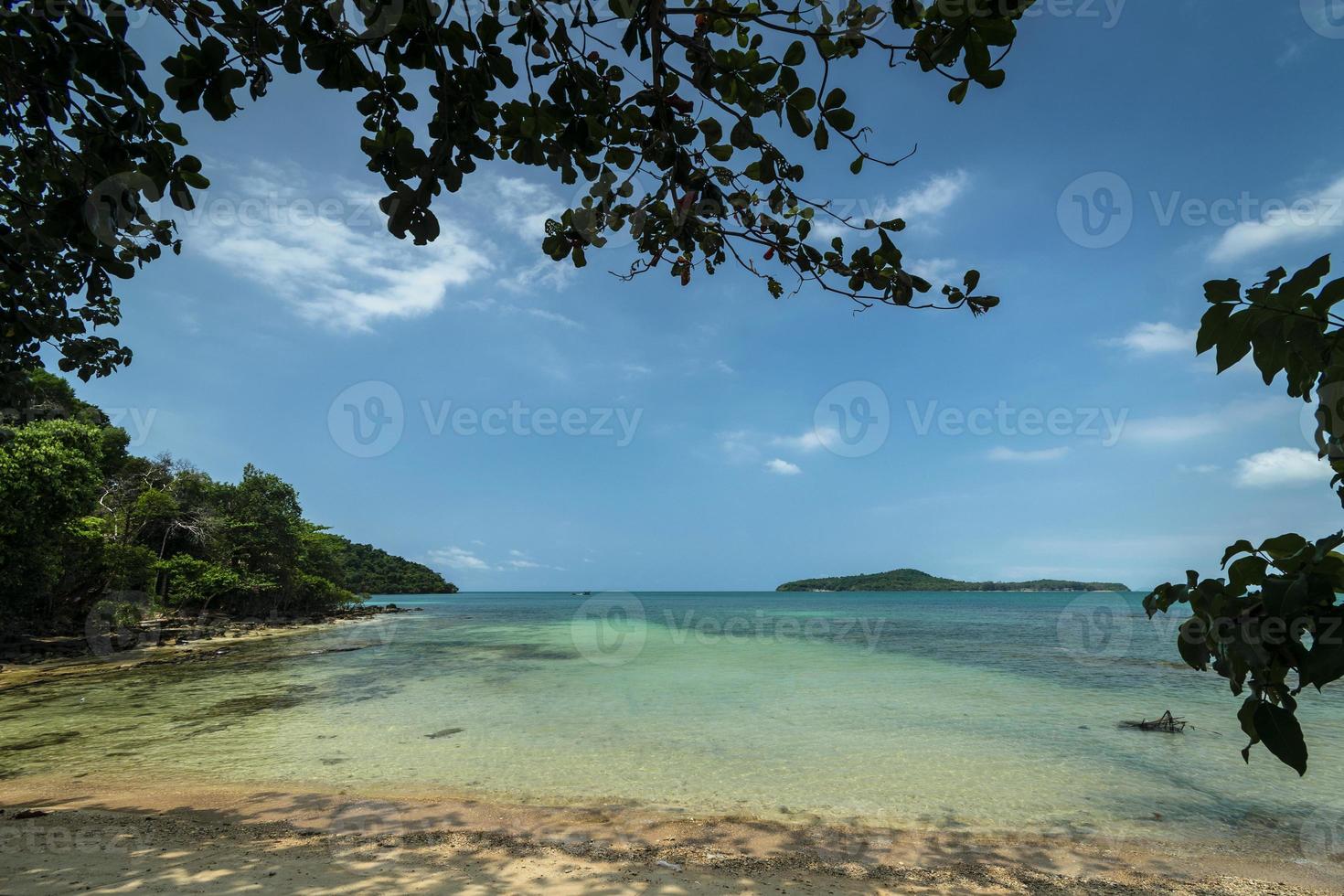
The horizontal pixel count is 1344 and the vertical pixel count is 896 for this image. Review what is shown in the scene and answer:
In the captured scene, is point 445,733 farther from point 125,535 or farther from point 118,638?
point 125,535

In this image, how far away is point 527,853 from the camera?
5.44 m

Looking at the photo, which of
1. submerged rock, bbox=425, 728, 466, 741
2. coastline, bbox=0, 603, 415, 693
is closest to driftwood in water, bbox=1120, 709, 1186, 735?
submerged rock, bbox=425, 728, 466, 741

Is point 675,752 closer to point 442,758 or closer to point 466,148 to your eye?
point 442,758

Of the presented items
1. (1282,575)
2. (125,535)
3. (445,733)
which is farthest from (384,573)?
(1282,575)

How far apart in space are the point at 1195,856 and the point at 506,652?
73.8 ft

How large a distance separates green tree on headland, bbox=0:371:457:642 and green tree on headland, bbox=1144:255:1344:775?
18.6ft

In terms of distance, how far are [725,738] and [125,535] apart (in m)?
28.0

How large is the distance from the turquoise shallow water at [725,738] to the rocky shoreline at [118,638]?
4.42 metres

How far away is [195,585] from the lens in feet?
99.7

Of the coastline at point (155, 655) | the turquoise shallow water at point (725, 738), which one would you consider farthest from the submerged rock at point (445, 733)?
the coastline at point (155, 655)

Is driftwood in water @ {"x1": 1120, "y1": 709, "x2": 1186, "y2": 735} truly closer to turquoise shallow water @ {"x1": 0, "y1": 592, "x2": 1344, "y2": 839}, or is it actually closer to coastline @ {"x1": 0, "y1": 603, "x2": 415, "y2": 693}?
turquoise shallow water @ {"x1": 0, "y1": 592, "x2": 1344, "y2": 839}

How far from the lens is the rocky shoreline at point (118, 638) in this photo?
18891 millimetres

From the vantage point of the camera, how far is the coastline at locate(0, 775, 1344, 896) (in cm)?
470

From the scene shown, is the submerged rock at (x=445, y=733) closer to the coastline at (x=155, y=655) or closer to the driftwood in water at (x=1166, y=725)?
the coastline at (x=155, y=655)
